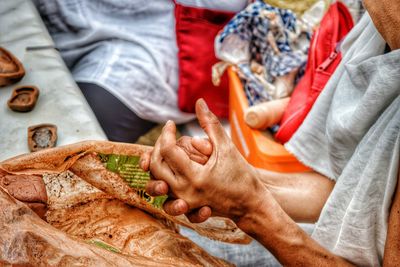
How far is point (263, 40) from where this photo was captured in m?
1.93

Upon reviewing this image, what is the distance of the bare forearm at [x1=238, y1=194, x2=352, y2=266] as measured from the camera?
3.09ft

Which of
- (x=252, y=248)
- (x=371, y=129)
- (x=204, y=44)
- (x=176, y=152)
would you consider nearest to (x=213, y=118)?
(x=176, y=152)

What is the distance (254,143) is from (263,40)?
0.45 metres

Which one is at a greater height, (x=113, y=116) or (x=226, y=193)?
(x=226, y=193)

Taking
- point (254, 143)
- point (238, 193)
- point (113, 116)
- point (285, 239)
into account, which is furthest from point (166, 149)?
point (113, 116)

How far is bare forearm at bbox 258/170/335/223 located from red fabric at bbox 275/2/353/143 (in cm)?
36

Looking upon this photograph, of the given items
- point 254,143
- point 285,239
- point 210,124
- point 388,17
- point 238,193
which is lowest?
point 254,143

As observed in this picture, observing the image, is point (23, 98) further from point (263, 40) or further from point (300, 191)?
point (263, 40)

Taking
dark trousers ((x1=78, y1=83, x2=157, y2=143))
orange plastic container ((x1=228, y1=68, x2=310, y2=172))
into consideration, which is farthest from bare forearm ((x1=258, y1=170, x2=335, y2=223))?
dark trousers ((x1=78, y1=83, x2=157, y2=143))

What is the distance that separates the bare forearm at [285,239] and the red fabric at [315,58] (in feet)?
2.11

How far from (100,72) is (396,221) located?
1.36 m

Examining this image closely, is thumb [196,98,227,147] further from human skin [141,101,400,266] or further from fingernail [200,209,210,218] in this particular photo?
fingernail [200,209,210,218]

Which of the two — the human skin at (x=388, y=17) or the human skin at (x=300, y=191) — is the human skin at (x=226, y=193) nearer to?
the human skin at (x=300, y=191)

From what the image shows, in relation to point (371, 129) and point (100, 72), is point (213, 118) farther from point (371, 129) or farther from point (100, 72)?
point (100, 72)
